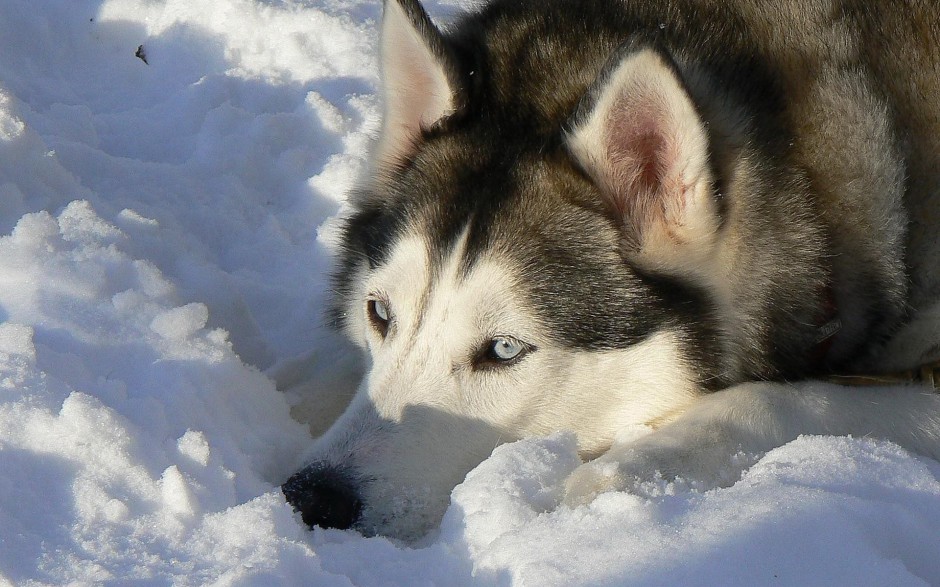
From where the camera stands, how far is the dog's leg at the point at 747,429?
2.23m

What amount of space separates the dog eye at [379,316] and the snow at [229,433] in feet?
1.17

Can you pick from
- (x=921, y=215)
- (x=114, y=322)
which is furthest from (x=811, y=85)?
(x=114, y=322)

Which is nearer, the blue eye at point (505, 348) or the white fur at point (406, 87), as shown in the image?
the blue eye at point (505, 348)

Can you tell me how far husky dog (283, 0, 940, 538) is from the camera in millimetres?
2412

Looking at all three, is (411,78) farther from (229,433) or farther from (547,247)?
(229,433)

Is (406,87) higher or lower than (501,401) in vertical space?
higher

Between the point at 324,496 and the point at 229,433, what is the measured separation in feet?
1.15

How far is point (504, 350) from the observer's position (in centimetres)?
258

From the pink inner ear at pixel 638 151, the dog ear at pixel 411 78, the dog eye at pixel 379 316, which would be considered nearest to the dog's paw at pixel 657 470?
the pink inner ear at pixel 638 151

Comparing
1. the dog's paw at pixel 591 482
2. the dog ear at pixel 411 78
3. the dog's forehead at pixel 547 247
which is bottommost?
the dog's paw at pixel 591 482

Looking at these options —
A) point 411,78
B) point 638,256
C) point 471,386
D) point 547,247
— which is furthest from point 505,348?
point 411,78

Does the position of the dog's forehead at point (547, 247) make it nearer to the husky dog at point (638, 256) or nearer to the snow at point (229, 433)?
the husky dog at point (638, 256)

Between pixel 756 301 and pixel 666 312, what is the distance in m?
0.25

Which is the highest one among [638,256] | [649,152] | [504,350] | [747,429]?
[649,152]
